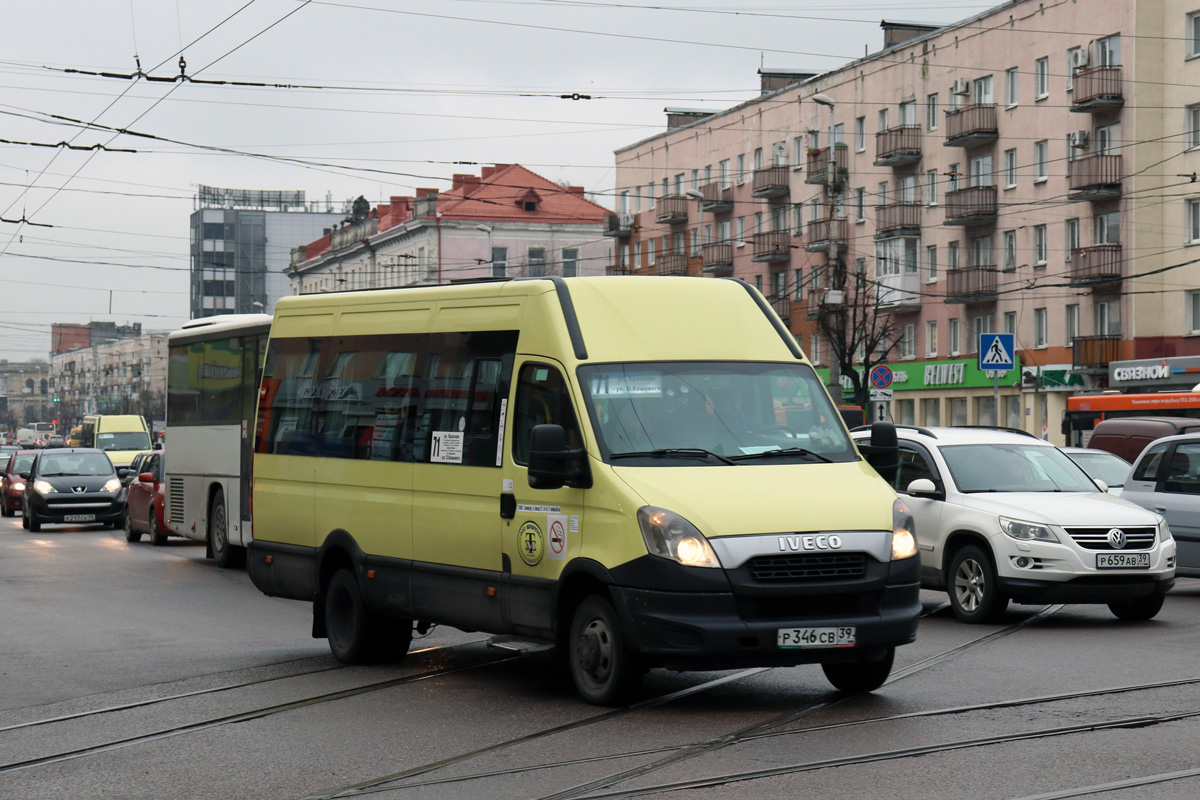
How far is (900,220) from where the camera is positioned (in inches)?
2532

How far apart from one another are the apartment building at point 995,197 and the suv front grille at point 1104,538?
2426 centimetres

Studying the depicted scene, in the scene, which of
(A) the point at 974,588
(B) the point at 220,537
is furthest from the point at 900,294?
(A) the point at 974,588

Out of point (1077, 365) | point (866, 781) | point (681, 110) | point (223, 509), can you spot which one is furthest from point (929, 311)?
point (866, 781)

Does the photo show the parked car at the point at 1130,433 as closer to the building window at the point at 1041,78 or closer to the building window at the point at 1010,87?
the building window at the point at 1041,78

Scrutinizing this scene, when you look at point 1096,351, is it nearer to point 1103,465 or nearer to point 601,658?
point 1103,465

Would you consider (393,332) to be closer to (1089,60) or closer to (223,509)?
(223,509)

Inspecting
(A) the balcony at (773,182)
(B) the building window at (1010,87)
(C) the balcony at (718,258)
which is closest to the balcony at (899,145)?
(B) the building window at (1010,87)

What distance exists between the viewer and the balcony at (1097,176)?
→ 174 ft

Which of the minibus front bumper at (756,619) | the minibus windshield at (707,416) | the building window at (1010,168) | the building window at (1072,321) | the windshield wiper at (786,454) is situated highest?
the building window at (1010,168)

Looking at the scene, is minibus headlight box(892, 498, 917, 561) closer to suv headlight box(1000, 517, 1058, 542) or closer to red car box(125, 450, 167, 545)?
suv headlight box(1000, 517, 1058, 542)

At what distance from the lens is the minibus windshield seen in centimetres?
1002

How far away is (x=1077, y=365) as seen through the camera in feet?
179

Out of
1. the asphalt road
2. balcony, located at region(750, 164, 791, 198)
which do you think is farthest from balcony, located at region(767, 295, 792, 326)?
the asphalt road

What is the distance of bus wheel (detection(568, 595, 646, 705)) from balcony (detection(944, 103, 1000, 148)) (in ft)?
169
